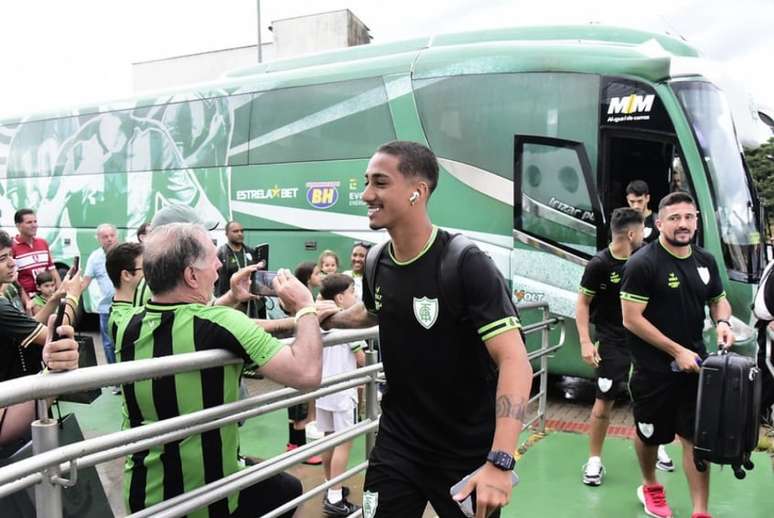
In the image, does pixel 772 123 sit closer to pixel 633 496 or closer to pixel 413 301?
pixel 633 496

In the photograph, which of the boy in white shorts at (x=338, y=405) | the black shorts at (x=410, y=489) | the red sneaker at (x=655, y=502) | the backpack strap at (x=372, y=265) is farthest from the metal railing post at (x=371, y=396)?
the red sneaker at (x=655, y=502)

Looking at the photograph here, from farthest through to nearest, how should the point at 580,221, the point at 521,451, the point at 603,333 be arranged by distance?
the point at 580,221
the point at 521,451
the point at 603,333

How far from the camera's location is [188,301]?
212cm

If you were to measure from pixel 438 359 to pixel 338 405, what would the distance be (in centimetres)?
217

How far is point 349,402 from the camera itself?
4.13 metres

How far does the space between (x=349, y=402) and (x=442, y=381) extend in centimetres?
213

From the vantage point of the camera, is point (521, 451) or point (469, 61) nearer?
point (521, 451)

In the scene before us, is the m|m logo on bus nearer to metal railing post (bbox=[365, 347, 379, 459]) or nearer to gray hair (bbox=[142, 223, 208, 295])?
metal railing post (bbox=[365, 347, 379, 459])

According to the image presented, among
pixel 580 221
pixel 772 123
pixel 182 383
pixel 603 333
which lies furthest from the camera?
pixel 772 123

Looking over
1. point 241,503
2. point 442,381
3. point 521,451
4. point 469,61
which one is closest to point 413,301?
point 442,381

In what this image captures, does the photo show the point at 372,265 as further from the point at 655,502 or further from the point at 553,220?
the point at 553,220

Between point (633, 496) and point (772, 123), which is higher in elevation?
point (772, 123)

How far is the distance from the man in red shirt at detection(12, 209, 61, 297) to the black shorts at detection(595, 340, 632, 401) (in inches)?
250

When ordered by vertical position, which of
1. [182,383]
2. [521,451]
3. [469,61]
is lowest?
[521,451]
